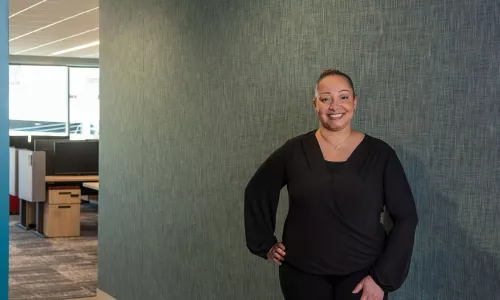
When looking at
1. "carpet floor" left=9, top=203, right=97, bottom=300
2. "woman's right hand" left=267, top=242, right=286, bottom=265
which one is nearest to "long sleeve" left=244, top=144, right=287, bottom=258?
"woman's right hand" left=267, top=242, right=286, bottom=265

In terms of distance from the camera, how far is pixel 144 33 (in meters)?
5.48

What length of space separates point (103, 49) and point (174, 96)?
1307 mm

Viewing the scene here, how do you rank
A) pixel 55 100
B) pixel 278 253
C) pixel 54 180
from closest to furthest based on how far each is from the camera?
pixel 278 253, pixel 54 180, pixel 55 100

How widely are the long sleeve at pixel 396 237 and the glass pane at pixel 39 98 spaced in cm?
1531

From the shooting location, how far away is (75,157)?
10164 mm

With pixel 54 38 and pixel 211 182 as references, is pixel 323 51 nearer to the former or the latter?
pixel 211 182

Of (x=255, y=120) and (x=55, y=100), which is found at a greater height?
(x=55, y=100)

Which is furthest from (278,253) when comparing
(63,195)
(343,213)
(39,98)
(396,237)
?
(39,98)

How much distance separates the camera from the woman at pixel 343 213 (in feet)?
9.17

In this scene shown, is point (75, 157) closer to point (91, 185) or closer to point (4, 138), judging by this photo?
point (91, 185)

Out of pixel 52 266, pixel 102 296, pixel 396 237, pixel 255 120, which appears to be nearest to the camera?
→ pixel 396 237

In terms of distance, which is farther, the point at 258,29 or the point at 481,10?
the point at 258,29

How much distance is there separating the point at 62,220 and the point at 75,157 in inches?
35.5

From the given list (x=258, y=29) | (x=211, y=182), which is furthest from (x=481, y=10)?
(x=211, y=182)
